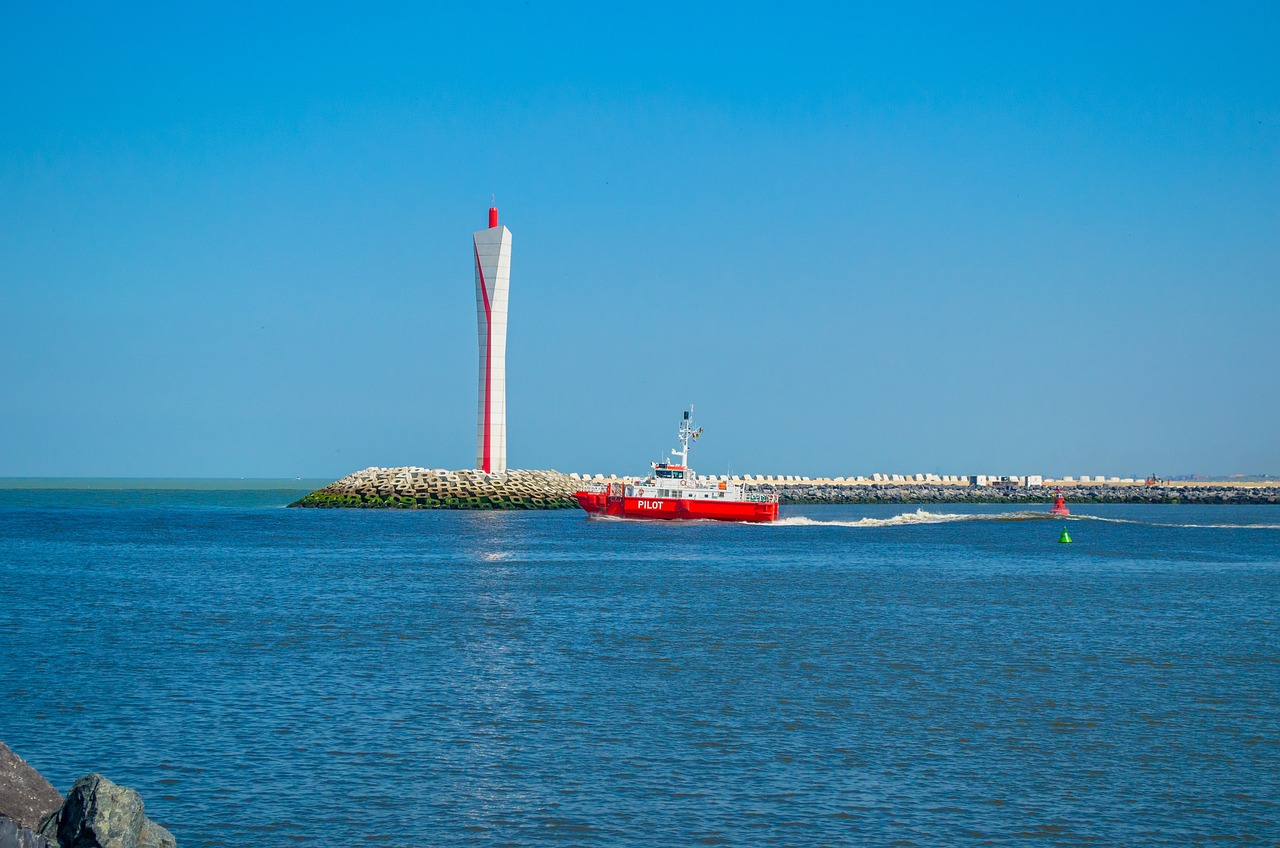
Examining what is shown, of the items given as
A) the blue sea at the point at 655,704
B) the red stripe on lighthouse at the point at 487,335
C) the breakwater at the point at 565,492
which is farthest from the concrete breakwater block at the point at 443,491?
the blue sea at the point at 655,704

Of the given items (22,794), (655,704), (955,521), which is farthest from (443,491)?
(22,794)

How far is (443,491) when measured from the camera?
104438 mm

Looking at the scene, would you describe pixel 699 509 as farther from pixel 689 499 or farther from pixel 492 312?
pixel 492 312

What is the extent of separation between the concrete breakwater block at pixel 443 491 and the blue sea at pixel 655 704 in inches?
2249

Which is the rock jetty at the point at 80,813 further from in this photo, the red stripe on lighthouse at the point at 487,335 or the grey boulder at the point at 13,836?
the red stripe on lighthouse at the point at 487,335

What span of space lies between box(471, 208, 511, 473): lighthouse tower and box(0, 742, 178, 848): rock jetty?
269ft

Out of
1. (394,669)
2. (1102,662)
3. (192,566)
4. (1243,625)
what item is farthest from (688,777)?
(192,566)

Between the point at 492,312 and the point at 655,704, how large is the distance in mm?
75827

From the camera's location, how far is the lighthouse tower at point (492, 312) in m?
92.8

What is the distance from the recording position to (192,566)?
48.5 m

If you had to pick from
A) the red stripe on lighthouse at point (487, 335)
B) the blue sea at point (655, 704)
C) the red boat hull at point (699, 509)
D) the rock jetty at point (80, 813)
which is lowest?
the blue sea at point (655, 704)

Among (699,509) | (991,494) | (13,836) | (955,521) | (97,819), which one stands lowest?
(97,819)

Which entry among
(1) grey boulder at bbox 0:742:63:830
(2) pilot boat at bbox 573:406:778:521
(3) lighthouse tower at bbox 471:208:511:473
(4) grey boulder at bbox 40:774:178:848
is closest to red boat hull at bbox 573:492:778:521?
(2) pilot boat at bbox 573:406:778:521

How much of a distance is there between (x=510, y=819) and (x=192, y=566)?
38.4 meters
